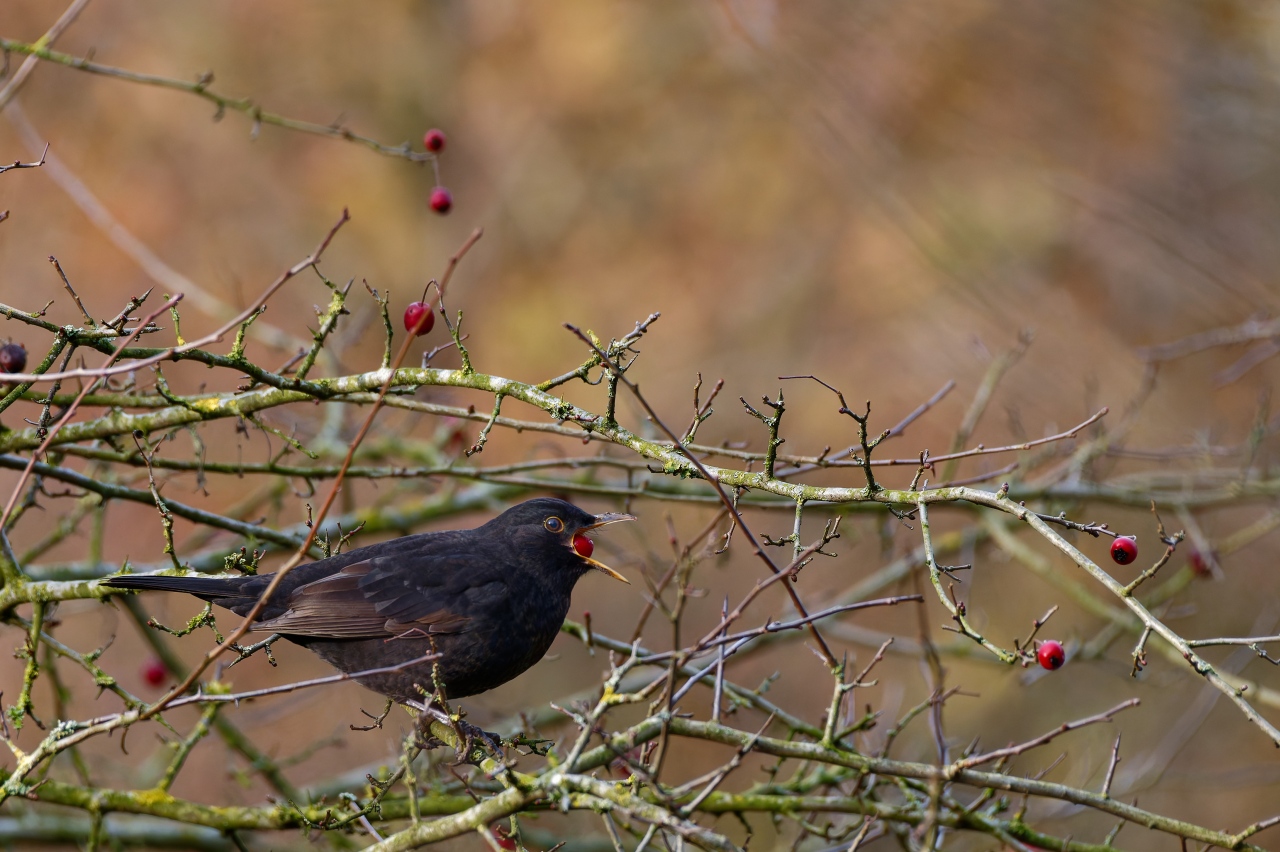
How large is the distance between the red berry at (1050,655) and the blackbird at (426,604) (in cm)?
158

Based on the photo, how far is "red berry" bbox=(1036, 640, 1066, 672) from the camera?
364 cm

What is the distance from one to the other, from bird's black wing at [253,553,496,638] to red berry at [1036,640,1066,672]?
6.86 ft

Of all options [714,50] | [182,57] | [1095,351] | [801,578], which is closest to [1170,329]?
[1095,351]

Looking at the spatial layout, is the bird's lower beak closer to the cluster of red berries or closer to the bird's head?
the bird's head

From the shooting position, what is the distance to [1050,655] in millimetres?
→ 3668

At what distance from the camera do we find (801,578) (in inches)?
497

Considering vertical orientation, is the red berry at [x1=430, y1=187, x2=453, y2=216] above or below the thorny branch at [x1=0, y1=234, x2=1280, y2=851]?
above

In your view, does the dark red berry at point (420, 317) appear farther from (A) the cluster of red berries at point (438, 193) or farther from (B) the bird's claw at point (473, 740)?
(B) the bird's claw at point (473, 740)

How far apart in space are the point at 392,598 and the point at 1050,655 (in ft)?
8.23

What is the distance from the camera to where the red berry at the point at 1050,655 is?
3.64 meters

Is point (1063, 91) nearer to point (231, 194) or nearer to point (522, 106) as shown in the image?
point (522, 106)

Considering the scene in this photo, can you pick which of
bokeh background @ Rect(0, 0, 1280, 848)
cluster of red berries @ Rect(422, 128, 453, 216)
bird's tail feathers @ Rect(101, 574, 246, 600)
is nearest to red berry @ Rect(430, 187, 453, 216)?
cluster of red berries @ Rect(422, 128, 453, 216)

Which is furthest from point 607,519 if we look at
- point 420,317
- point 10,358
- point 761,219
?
point 761,219

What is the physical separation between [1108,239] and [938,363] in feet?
7.29
